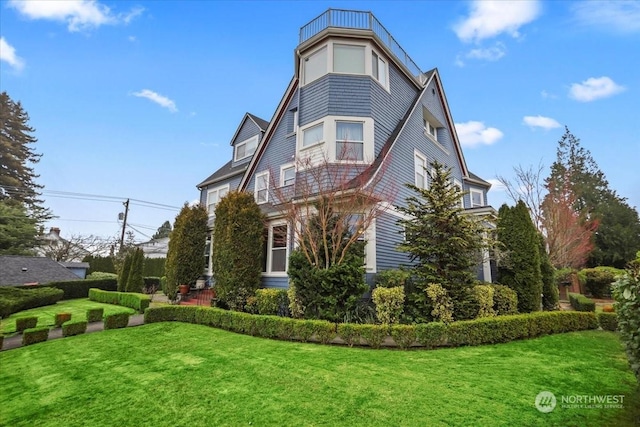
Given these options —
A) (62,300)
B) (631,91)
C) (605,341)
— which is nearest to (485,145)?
(631,91)

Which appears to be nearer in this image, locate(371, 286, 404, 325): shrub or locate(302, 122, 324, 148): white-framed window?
locate(371, 286, 404, 325): shrub

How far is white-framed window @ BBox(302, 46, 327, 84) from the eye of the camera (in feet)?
42.5

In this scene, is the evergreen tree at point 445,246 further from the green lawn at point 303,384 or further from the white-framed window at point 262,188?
the white-framed window at point 262,188

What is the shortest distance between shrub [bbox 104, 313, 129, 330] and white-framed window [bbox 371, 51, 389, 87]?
13.2 m

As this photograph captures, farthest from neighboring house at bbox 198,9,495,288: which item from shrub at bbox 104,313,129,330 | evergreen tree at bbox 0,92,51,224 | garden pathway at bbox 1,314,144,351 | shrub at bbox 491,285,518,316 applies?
evergreen tree at bbox 0,92,51,224

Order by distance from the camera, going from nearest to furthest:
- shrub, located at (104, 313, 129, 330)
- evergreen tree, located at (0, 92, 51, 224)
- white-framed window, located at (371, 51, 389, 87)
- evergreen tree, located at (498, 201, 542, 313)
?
shrub, located at (104, 313, 129, 330), evergreen tree, located at (498, 201, 542, 313), white-framed window, located at (371, 51, 389, 87), evergreen tree, located at (0, 92, 51, 224)

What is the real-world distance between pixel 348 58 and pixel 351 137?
3626 mm

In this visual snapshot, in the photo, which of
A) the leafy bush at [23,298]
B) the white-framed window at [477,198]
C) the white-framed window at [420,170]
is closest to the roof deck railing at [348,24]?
the white-framed window at [420,170]

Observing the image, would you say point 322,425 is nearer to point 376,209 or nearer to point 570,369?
point 570,369

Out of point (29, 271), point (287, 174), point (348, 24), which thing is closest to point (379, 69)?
point (348, 24)

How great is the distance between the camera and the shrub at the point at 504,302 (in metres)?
9.25

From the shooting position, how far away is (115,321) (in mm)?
9367

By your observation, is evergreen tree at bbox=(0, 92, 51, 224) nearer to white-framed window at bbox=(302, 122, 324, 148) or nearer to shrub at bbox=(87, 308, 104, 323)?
shrub at bbox=(87, 308, 104, 323)

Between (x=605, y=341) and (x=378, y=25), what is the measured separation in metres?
13.9
